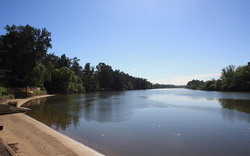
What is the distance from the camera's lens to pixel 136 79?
166250 mm

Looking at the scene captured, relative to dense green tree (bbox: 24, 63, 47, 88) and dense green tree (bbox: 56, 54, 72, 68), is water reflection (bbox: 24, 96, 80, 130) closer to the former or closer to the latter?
dense green tree (bbox: 24, 63, 47, 88)

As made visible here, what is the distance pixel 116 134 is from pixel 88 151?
4.08m

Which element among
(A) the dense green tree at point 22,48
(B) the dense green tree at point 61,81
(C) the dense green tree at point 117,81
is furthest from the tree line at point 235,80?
(A) the dense green tree at point 22,48

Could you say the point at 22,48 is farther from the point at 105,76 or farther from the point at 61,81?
the point at 105,76

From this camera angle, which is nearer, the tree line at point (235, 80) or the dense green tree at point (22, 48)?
the dense green tree at point (22, 48)

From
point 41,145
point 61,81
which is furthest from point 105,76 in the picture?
point 41,145

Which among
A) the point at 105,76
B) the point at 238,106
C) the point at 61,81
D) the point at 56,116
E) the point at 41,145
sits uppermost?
the point at 105,76

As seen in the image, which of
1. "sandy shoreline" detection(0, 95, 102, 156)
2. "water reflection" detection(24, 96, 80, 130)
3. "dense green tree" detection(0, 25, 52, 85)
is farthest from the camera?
"dense green tree" detection(0, 25, 52, 85)

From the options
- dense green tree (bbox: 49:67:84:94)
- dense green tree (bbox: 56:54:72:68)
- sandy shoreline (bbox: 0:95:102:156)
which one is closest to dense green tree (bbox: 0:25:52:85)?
dense green tree (bbox: 49:67:84:94)

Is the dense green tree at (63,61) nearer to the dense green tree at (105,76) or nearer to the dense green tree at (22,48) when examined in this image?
the dense green tree at (105,76)

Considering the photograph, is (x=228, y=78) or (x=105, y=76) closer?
(x=228, y=78)

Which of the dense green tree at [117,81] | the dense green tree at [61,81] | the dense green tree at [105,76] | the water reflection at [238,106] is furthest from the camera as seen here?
the dense green tree at [117,81]

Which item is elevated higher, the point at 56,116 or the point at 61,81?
the point at 61,81

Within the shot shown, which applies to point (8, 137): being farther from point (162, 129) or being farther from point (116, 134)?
point (162, 129)
